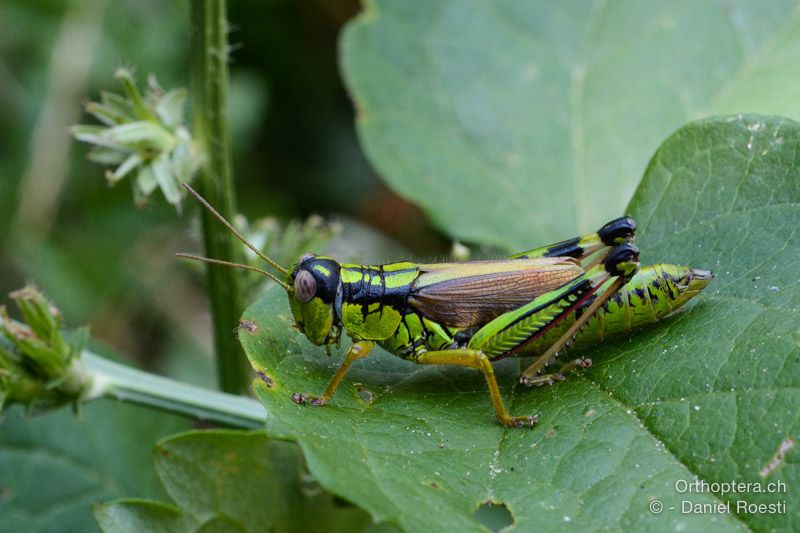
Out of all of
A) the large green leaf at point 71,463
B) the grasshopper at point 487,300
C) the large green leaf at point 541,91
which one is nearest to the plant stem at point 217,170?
the grasshopper at point 487,300

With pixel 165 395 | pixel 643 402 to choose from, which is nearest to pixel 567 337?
pixel 643 402

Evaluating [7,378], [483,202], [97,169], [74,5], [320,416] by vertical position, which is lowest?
[320,416]

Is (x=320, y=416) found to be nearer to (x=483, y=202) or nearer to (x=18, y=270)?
(x=483, y=202)

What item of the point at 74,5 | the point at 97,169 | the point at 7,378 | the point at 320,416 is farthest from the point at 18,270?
the point at 320,416

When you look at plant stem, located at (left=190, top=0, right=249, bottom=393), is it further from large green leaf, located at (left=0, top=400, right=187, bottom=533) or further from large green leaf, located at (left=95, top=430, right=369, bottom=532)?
large green leaf, located at (left=0, top=400, right=187, bottom=533)

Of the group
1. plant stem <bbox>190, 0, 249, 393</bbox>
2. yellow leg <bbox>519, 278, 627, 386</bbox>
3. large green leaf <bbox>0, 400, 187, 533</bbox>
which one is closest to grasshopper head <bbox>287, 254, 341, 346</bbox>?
plant stem <bbox>190, 0, 249, 393</bbox>
